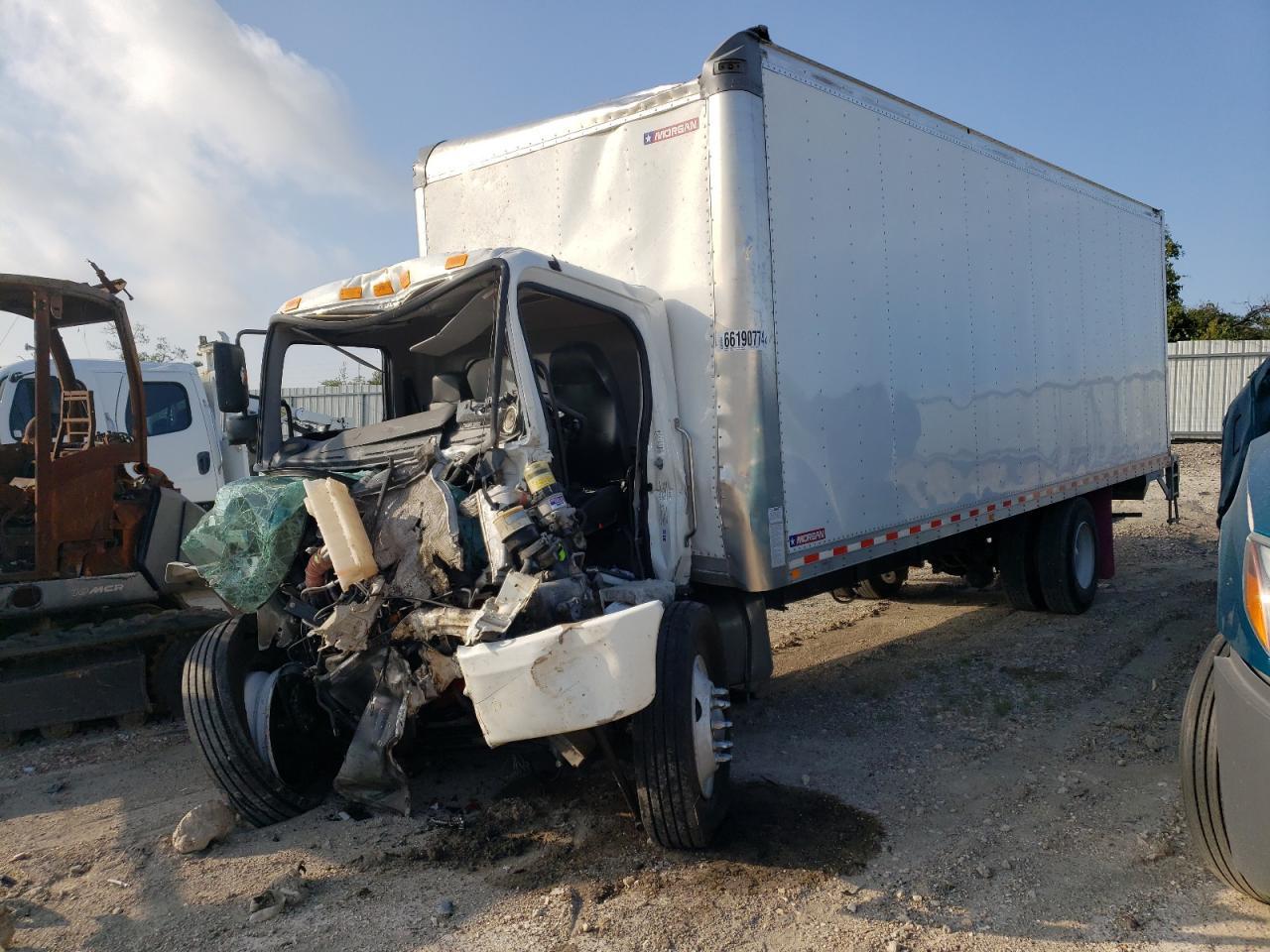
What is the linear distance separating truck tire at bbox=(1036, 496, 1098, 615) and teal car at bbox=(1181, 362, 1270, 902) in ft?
16.1

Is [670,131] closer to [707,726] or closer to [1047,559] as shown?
[707,726]

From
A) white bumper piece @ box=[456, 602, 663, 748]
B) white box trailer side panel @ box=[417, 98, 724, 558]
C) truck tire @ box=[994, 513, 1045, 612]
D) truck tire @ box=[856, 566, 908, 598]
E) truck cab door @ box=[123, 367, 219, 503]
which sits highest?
white box trailer side panel @ box=[417, 98, 724, 558]

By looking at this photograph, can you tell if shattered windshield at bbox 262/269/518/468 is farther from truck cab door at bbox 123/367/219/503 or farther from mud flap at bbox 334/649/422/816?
truck cab door at bbox 123/367/219/503

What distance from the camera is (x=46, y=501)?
5699 millimetres

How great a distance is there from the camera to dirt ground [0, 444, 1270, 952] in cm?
338

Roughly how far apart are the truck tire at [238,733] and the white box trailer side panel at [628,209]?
86.0 inches

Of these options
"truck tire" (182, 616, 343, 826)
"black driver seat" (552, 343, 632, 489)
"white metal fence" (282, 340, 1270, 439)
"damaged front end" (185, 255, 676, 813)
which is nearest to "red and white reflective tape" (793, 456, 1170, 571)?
"black driver seat" (552, 343, 632, 489)

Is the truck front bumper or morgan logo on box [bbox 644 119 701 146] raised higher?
morgan logo on box [bbox 644 119 701 146]

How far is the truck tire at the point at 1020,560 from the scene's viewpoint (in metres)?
8.42

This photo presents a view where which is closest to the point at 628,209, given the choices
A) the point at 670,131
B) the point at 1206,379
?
the point at 670,131

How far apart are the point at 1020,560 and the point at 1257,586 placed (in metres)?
5.81

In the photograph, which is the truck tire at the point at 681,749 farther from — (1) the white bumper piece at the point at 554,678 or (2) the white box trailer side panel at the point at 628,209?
(2) the white box trailer side panel at the point at 628,209

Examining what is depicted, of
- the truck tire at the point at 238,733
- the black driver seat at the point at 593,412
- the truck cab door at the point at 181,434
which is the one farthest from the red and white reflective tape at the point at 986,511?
the truck cab door at the point at 181,434

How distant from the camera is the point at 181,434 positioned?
914 centimetres
